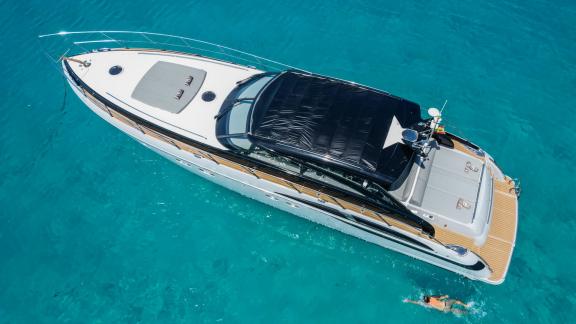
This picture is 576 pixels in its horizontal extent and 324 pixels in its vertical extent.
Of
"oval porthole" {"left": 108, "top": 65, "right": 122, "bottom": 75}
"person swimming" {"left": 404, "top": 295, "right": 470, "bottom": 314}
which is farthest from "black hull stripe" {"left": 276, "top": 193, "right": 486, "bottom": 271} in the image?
"oval porthole" {"left": 108, "top": 65, "right": 122, "bottom": 75}

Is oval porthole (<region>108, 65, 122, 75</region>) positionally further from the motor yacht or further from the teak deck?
the teak deck

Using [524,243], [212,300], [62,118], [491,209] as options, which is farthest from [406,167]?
[62,118]

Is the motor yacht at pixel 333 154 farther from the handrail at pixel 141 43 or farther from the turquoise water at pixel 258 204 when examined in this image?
the handrail at pixel 141 43

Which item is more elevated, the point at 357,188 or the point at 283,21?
the point at 283,21

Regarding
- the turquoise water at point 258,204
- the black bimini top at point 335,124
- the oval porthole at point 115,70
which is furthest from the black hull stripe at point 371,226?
the oval porthole at point 115,70

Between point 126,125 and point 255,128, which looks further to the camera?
point 126,125

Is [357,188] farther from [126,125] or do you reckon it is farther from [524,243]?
[126,125]

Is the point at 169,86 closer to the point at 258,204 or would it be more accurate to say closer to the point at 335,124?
the point at 258,204
